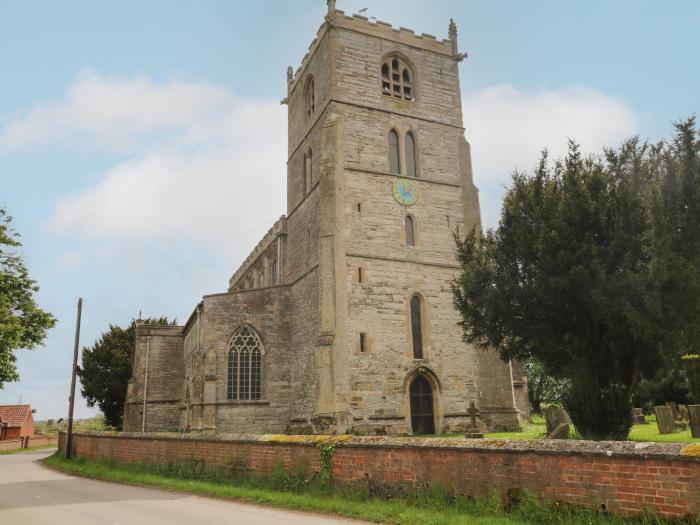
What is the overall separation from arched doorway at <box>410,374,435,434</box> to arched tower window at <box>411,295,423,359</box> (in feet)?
3.20

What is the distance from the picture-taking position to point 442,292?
79.6 ft

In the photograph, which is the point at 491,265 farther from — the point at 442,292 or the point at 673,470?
the point at 673,470

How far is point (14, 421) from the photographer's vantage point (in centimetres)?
5050

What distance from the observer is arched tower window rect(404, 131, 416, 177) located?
84.2ft

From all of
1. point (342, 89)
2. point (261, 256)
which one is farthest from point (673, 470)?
point (261, 256)

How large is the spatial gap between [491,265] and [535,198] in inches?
93.9

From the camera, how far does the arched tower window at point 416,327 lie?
76.2 ft

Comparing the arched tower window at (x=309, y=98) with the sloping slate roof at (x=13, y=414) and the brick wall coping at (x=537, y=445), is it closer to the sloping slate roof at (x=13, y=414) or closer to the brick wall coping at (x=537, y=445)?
the brick wall coping at (x=537, y=445)

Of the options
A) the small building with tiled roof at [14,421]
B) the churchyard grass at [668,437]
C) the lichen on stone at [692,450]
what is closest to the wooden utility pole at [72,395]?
the churchyard grass at [668,437]

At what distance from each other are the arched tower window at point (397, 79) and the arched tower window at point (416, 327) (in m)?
9.92

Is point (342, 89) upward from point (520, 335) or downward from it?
upward

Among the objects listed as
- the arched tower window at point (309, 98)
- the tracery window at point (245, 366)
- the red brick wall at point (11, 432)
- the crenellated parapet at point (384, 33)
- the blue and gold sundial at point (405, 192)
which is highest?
the crenellated parapet at point (384, 33)

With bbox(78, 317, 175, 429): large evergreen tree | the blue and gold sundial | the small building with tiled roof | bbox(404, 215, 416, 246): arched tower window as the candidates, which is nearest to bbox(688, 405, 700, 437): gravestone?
bbox(404, 215, 416, 246): arched tower window

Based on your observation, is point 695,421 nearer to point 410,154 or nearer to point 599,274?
point 599,274
